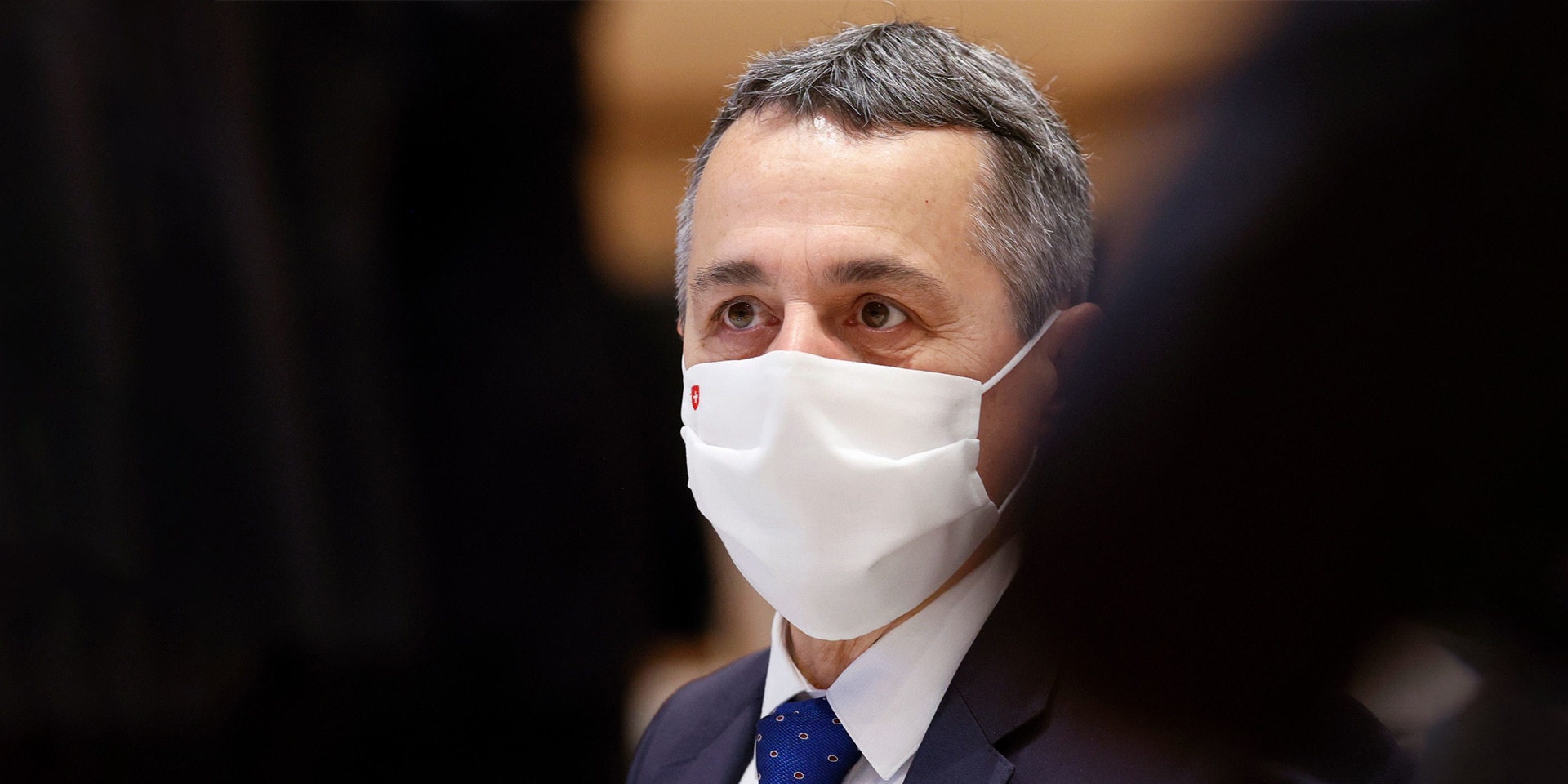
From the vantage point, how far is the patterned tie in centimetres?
117

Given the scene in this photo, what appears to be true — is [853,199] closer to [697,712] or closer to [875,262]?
[875,262]

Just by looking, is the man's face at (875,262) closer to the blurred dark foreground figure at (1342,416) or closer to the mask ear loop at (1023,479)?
the mask ear loop at (1023,479)

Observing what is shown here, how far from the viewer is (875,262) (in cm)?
108

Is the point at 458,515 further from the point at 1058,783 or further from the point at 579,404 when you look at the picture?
the point at 1058,783

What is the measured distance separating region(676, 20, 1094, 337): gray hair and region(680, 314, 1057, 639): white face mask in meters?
0.12

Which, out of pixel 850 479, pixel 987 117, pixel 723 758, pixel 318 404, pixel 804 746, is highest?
pixel 987 117

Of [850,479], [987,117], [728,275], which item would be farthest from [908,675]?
[987,117]

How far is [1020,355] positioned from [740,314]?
1.08ft

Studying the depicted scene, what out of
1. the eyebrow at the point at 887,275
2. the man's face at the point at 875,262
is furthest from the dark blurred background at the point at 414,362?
the eyebrow at the point at 887,275

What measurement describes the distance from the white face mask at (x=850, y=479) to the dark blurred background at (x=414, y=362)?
0.15 meters

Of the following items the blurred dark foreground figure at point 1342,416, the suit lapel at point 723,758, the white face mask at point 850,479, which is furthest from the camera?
the suit lapel at point 723,758

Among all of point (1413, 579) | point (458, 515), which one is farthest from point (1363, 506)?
point (458, 515)

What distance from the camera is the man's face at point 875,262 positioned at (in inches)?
42.9

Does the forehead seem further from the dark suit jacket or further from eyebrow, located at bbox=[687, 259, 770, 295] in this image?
the dark suit jacket
